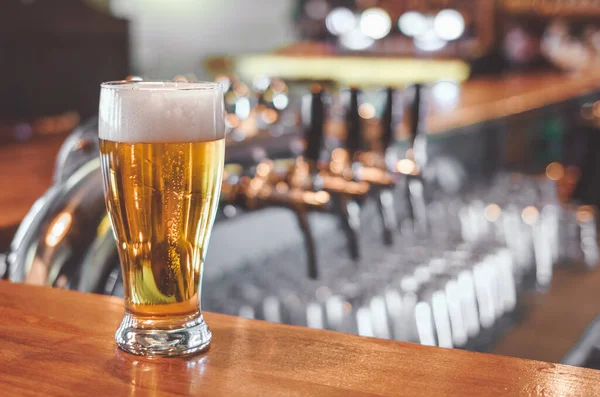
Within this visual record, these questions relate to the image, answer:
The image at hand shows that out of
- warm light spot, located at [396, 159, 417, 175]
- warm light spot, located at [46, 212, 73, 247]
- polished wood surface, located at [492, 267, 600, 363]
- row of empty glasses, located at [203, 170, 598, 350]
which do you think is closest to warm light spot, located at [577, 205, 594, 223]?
polished wood surface, located at [492, 267, 600, 363]

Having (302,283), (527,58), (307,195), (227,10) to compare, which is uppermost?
(307,195)

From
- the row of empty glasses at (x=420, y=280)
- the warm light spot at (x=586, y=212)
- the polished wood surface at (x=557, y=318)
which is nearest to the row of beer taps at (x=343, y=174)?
the row of empty glasses at (x=420, y=280)

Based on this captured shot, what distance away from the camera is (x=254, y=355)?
713 mm

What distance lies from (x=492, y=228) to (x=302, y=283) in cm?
148

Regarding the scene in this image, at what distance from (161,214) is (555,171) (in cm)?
693

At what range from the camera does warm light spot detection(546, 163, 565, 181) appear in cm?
707

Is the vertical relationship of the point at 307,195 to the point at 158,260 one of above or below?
below

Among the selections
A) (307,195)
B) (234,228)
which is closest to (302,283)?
(307,195)

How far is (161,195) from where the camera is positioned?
0.73 m

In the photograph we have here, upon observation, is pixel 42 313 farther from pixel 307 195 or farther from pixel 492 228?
pixel 492 228

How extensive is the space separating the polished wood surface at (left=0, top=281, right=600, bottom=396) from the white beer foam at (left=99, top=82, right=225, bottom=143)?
0.19 meters

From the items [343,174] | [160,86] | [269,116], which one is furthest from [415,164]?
[160,86]

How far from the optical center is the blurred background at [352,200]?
1.48m

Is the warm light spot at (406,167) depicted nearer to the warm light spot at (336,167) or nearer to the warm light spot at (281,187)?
the warm light spot at (336,167)
